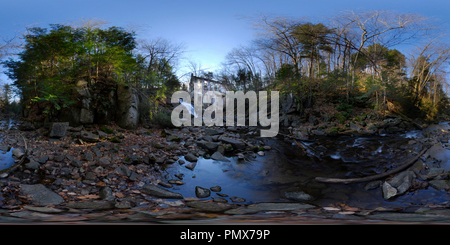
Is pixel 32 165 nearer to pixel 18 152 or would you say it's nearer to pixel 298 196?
pixel 18 152

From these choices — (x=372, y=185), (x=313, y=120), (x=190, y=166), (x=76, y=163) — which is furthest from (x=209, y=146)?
(x=313, y=120)

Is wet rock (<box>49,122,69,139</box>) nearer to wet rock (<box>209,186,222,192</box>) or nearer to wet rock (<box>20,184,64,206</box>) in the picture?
wet rock (<box>20,184,64,206</box>)

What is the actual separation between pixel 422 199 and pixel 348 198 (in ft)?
3.09

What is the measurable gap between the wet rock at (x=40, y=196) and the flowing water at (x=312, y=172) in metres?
1.74

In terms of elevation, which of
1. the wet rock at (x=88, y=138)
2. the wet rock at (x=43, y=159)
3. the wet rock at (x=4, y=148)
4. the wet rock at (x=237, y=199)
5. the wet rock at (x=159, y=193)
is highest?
the wet rock at (x=88, y=138)

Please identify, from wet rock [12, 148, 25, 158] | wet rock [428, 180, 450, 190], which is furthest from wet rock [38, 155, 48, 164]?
wet rock [428, 180, 450, 190]

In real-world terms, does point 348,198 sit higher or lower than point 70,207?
lower

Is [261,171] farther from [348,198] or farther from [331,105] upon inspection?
[331,105]

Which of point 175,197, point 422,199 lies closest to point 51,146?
point 175,197

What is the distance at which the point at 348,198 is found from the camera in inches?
127

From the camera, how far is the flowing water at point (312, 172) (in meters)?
3.14

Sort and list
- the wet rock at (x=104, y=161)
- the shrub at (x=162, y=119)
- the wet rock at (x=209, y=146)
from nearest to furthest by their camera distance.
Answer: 1. the wet rock at (x=104, y=161)
2. the wet rock at (x=209, y=146)
3. the shrub at (x=162, y=119)
